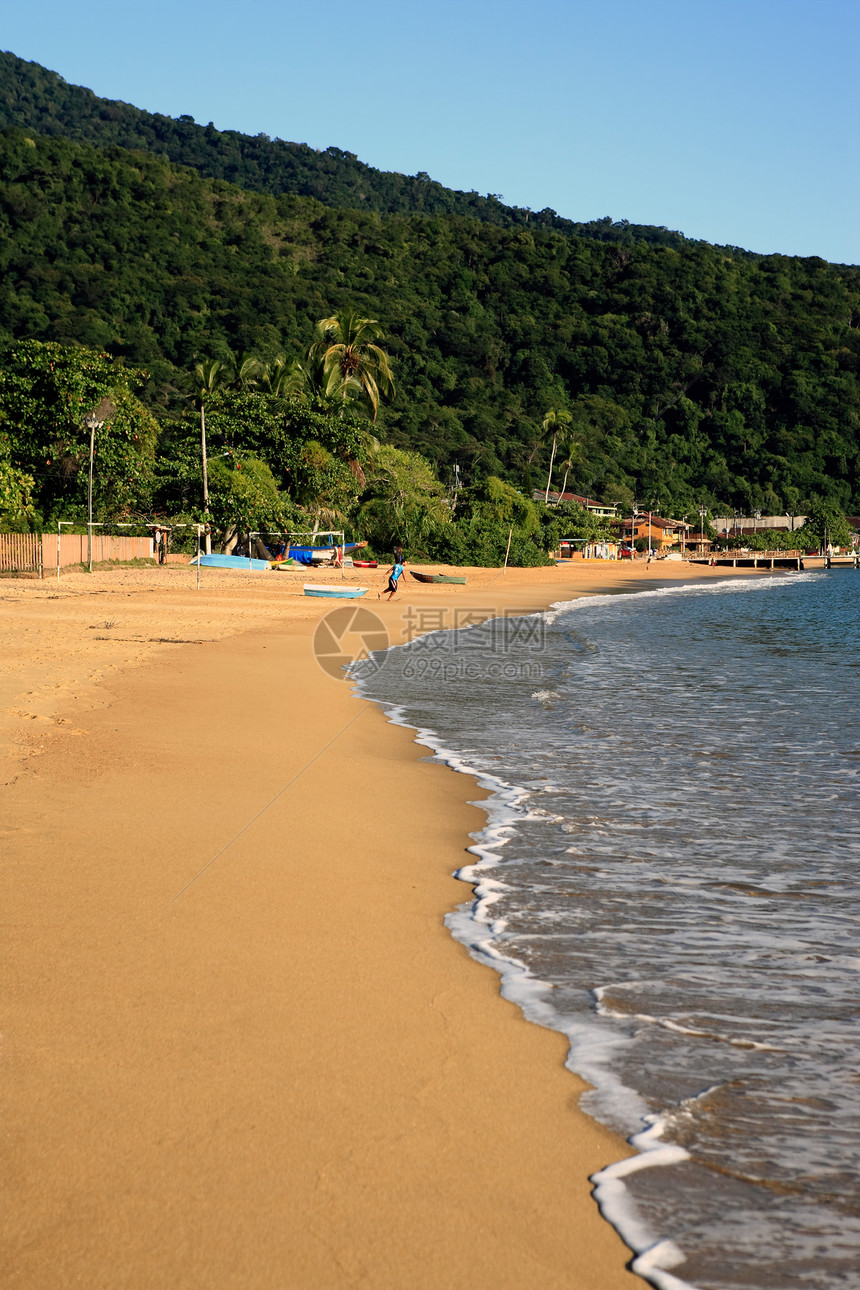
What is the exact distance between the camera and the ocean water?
3162 mm

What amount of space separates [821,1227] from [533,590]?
46610 millimetres

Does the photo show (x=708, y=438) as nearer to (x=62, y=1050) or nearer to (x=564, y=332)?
(x=564, y=332)

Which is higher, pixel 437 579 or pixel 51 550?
pixel 51 550

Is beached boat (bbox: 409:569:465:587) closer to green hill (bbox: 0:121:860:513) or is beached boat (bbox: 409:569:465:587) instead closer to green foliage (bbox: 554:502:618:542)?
green foliage (bbox: 554:502:618:542)

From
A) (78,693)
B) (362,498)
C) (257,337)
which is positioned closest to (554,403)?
(257,337)

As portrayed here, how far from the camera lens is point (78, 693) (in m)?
12.0

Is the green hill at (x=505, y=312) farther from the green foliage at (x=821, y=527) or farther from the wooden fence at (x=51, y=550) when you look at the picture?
the wooden fence at (x=51, y=550)

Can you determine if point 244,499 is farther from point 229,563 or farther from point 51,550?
point 51,550

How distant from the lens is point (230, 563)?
1713 inches

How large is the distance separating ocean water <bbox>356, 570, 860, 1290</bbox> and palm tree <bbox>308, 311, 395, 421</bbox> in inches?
1911

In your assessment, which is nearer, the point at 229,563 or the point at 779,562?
the point at 229,563

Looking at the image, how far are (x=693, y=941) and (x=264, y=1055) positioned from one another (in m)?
2.43
